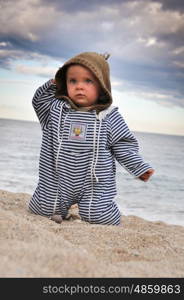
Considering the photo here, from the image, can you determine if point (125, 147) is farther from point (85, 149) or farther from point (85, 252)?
point (85, 252)

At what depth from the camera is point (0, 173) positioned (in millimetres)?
8961

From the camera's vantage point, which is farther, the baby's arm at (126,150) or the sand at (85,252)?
the baby's arm at (126,150)

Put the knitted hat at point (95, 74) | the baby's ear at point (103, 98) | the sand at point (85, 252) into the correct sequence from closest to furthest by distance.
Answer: the sand at point (85, 252), the knitted hat at point (95, 74), the baby's ear at point (103, 98)

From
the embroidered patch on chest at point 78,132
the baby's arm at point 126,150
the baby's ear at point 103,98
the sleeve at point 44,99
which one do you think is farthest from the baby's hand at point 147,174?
the sleeve at point 44,99

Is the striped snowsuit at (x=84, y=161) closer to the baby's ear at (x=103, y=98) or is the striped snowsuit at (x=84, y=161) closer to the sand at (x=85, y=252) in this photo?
the baby's ear at (x=103, y=98)

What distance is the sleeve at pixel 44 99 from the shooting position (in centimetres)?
346

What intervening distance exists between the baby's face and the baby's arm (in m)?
0.24

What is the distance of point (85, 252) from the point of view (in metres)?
1.94

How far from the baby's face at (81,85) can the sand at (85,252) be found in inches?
39.8

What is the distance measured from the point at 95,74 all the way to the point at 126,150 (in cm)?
64

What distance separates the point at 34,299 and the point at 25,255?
0.87ft

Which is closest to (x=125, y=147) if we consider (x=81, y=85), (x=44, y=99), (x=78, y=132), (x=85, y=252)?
(x=78, y=132)

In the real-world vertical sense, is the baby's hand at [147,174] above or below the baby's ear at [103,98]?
below

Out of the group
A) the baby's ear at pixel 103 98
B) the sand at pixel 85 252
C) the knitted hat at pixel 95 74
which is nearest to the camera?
the sand at pixel 85 252
